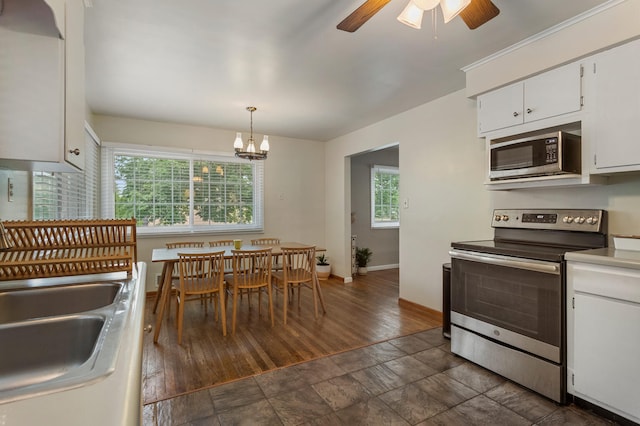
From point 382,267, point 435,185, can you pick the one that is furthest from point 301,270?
point 382,267

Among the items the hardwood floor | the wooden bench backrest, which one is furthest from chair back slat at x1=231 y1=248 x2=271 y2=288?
the wooden bench backrest

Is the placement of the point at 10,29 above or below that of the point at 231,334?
above

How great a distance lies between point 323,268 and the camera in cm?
543

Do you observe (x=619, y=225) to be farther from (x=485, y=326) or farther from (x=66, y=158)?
(x=66, y=158)

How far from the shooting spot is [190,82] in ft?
9.97

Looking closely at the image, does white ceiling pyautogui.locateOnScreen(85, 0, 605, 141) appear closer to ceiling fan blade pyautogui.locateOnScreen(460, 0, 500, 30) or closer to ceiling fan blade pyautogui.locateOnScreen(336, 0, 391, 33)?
ceiling fan blade pyautogui.locateOnScreen(336, 0, 391, 33)

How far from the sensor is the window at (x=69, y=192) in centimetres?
228

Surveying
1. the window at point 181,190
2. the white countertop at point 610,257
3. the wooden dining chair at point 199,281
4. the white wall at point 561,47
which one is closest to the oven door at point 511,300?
the white countertop at point 610,257

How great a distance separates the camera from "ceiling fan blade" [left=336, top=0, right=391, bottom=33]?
1.50 m

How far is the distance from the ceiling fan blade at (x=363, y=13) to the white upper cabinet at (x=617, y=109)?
1.53 metres

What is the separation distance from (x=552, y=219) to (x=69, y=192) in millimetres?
4247

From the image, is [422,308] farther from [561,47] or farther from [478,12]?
[478,12]

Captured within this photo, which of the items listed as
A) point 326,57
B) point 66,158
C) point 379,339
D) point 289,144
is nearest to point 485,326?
point 379,339

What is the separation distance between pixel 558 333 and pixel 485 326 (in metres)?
0.47
